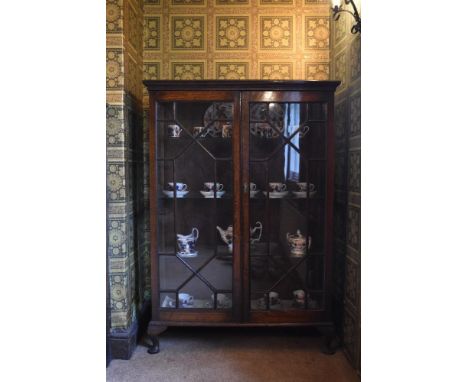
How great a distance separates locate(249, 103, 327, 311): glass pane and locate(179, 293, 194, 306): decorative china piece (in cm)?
36

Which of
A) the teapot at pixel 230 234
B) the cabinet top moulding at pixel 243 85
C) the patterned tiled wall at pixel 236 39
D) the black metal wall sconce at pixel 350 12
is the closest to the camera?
the black metal wall sconce at pixel 350 12

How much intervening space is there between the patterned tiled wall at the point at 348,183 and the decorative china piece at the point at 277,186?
14.3 inches

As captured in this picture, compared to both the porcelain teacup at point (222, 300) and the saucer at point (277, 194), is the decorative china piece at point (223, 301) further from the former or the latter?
the saucer at point (277, 194)

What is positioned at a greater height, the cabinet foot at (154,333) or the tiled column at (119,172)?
the tiled column at (119,172)

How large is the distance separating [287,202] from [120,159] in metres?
0.96

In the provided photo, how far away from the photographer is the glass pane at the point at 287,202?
6.41 ft

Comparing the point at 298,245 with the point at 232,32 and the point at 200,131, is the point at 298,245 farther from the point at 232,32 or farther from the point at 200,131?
the point at 232,32

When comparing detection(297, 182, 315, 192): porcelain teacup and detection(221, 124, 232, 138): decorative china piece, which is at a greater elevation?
detection(221, 124, 232, 138): decorative china piece

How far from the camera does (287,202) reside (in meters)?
2.02

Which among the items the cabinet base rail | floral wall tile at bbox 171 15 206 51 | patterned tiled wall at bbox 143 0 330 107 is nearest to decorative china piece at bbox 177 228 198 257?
the cabinet base rail

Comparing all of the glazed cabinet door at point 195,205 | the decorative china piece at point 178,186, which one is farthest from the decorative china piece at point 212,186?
the decorative china piece at point 178,186

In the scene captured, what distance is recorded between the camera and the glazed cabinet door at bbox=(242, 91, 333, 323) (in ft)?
6.37

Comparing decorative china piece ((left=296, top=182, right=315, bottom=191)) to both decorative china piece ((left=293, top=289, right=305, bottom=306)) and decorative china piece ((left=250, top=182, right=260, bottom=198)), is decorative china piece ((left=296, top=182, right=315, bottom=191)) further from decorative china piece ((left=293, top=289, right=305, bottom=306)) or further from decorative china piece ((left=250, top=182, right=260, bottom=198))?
decorative china piece ((left=293, top=289, right=305, bottom=306))
